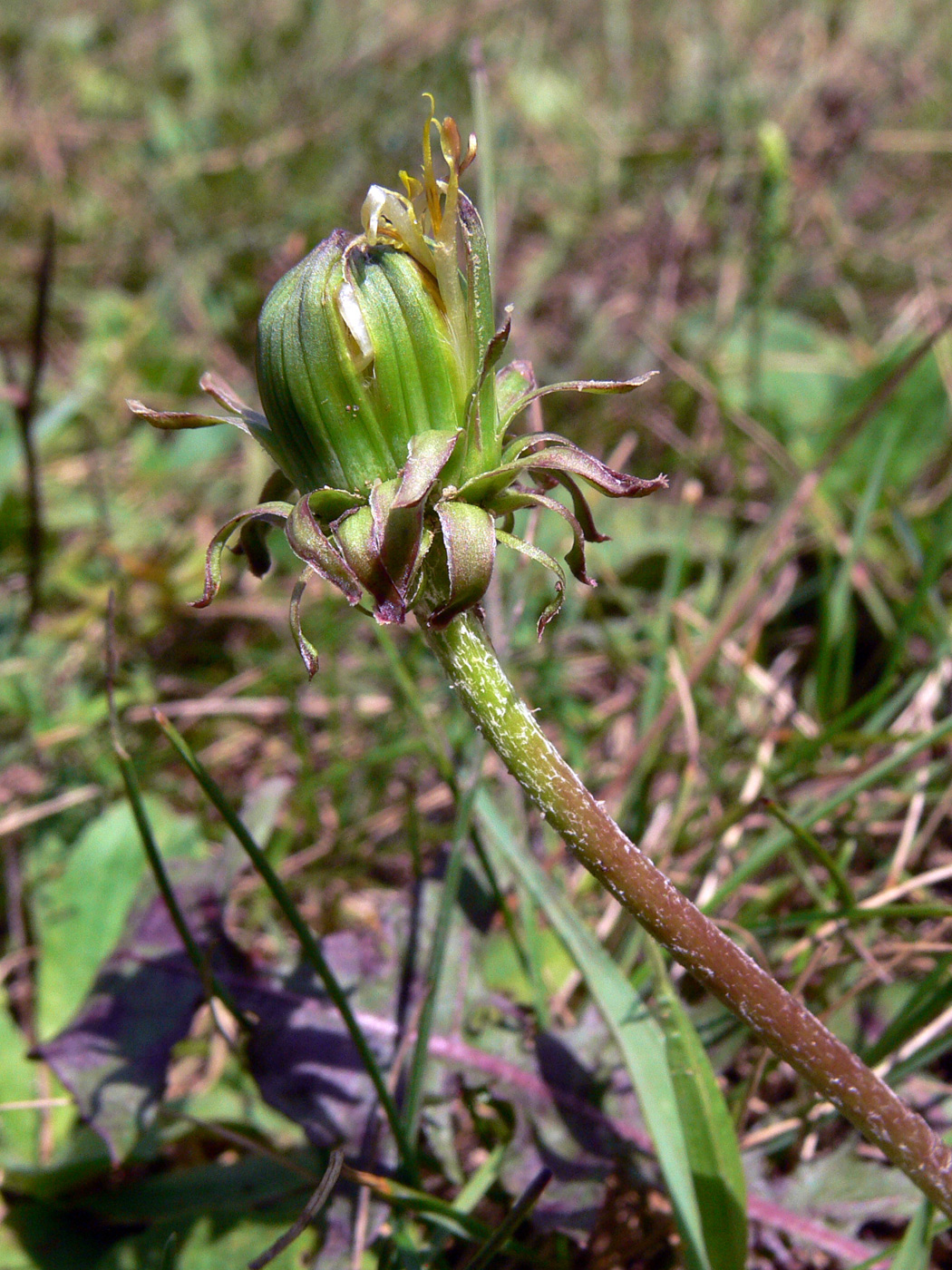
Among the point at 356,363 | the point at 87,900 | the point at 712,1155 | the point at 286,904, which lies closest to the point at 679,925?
the point at 712,1155

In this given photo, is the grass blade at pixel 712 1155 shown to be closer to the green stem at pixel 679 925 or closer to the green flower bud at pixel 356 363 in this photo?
the green stem at pixel 679 925

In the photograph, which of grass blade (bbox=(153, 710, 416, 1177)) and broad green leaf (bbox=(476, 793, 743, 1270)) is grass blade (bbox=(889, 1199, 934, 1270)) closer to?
broad green leaf (bbox=(476, 793, 743, 1270))

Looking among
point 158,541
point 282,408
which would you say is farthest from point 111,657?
point 158,541

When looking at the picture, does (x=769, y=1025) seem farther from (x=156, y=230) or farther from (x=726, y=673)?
(x=156, y=230)

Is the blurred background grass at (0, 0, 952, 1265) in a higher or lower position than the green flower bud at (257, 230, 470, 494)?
lower

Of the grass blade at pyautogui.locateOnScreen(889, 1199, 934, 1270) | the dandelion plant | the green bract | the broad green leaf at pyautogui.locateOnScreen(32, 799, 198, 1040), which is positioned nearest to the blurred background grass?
the broad green leaf at pyautogui.locateOnScreen(32, 799, 198, 1040)

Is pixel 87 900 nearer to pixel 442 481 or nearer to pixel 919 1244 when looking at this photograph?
pixel 442 481
